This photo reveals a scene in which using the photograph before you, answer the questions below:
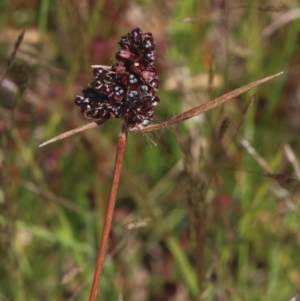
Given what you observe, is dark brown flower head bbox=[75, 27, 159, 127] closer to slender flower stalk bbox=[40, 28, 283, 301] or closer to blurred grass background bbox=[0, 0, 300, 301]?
slender flower stalk bbox=[40, 28, 283, 301]

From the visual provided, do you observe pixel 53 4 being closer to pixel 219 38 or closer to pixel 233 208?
pixel 219 38

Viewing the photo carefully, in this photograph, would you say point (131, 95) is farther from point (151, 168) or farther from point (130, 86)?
point (151, 168)

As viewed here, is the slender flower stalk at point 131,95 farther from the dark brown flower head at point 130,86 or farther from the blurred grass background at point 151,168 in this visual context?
the blurred grass background at point 151,168

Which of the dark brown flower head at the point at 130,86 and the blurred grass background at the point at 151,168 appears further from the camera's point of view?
the blurred grass background at the point at 151,168

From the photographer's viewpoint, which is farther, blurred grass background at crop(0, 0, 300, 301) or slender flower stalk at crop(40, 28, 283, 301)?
blurred grass background at crop(0, 0, 300, 301)

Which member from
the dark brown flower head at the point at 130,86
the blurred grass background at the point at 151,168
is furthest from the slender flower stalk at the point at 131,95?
the blurred grass background at the point at 151,168

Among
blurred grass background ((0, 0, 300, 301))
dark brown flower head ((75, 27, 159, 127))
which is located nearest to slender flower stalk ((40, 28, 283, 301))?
dark brown flower head ((75, 27, 159, 127))
